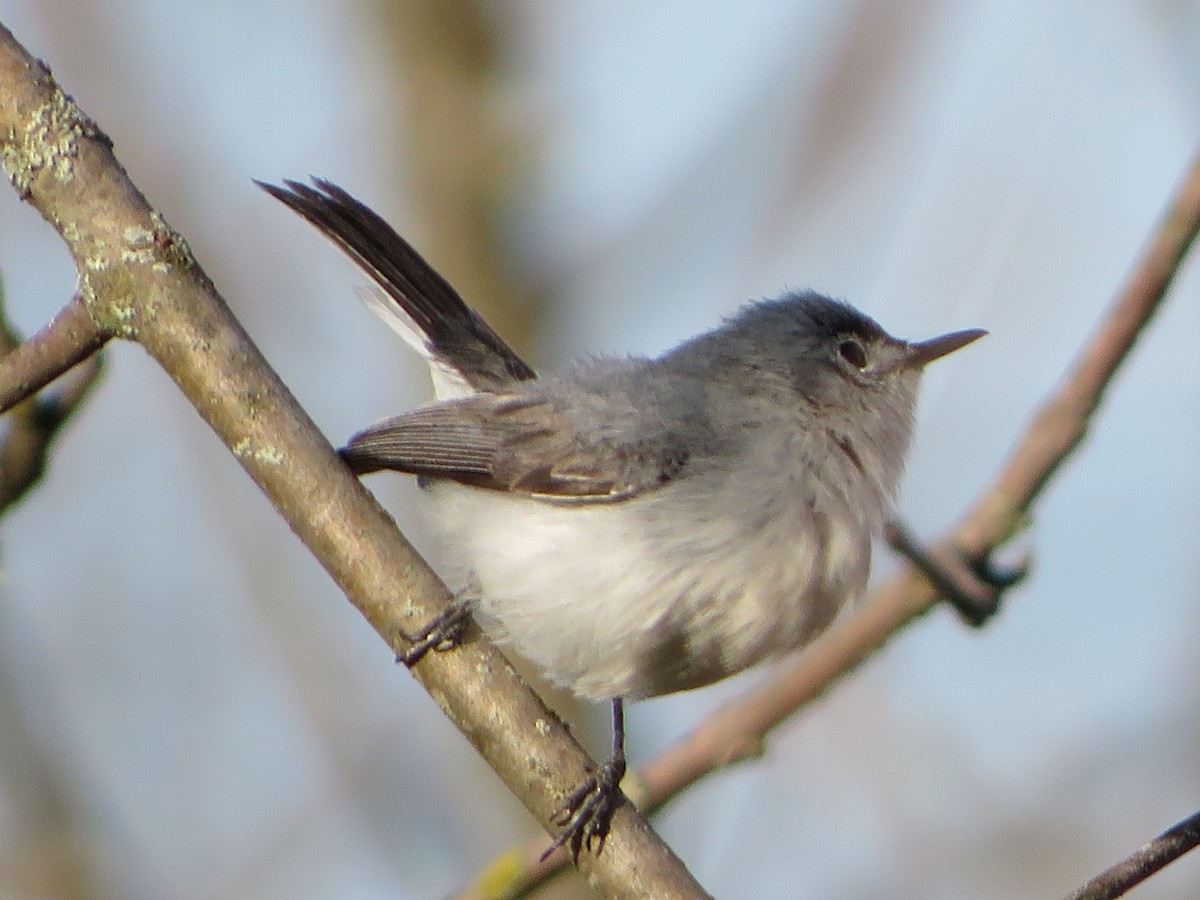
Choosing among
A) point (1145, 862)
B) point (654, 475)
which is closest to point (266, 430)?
point (654, 475)

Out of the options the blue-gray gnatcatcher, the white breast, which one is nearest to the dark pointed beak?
the blue-gray gnatcatcher

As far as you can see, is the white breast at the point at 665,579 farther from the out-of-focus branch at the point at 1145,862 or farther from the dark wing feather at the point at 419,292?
the out-of-focus branch at the point at 1145,862

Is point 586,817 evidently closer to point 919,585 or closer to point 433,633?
point 433,633

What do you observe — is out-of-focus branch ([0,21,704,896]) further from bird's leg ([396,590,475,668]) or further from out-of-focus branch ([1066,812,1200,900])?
out-of-focus branch ([1066,812,1200,900])

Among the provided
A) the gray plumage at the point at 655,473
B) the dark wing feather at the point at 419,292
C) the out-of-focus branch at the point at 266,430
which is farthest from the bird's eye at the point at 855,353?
the out-of-focus branch at the point at 266,430

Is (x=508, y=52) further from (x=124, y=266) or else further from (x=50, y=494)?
(x=124, y=266)

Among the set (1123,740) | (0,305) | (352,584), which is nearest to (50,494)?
(0,305)
